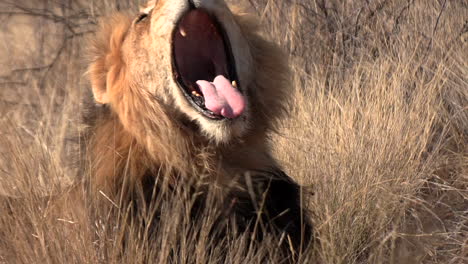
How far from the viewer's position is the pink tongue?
10.7 feet

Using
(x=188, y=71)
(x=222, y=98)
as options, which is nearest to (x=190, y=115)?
(x=222, y=98)

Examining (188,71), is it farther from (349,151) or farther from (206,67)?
(349,151)

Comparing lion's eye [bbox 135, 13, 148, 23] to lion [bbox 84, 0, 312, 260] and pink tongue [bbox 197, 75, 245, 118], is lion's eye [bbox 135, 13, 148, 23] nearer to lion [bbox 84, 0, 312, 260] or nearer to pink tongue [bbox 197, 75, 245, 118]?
lion [bbox 84, 0, 312, 260]

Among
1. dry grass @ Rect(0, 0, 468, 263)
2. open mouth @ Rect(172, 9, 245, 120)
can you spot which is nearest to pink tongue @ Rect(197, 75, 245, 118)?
open mouth @ Rect(172, 9, 245, 120)

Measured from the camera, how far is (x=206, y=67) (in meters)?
3.67

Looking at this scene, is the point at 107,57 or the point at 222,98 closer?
the point at 222,98

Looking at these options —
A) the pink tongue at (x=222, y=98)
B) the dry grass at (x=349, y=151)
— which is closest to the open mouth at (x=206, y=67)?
the pink tongue at (x=222, y=98)

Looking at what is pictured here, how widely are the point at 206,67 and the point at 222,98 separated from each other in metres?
0.39

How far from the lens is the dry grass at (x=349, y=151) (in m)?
2.89

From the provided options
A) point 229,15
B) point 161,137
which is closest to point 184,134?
point 161,137

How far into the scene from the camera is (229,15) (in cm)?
343

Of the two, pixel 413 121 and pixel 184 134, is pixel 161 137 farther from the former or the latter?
pixel 413 121

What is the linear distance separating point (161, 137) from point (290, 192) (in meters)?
0.63

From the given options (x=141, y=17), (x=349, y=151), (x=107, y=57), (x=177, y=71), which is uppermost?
(x=141, y=17)
